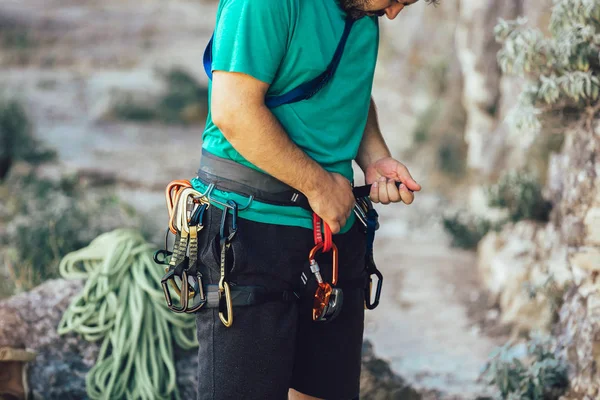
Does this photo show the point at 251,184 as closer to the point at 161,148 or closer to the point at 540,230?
the point at 540,230

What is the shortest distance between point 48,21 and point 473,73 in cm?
1109

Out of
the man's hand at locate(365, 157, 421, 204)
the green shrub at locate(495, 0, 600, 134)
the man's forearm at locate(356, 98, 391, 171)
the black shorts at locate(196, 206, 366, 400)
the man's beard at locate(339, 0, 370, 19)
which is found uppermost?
the green shrub at locate(495, 0, 600, 134)

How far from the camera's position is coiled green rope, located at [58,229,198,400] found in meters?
3.22

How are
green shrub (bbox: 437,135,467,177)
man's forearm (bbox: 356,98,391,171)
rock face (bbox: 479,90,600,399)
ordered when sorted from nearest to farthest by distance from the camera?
man's forearm (bbox: 356,98,391,171)
rock face (bbox: 479,90,600,399)
green shrub (bbox: 437,135,467,177)

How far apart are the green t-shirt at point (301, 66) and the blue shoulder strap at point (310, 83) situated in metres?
0.01

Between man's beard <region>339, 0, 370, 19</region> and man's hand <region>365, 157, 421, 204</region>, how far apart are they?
468 mm

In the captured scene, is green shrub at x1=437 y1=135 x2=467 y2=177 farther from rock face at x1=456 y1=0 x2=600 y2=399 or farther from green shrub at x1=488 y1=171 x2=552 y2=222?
green shrub at x1=488 y1=171 x2=552 y2=222

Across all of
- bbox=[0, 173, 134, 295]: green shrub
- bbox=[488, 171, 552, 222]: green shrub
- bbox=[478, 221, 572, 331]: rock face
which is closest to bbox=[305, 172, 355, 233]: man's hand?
bbox=[478, 221, 572, 331]: rock face

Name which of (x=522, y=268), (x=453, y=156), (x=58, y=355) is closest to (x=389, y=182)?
(x=58, y=355)

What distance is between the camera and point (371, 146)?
2.35 m

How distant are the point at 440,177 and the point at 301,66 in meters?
7.41

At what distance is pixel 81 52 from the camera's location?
14.8 meters

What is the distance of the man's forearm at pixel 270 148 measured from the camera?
Result: 1.81 meters

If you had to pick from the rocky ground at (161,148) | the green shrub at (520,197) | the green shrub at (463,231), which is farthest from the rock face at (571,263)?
the green shrub at (463,231)
